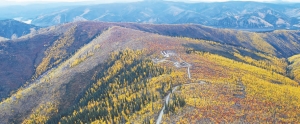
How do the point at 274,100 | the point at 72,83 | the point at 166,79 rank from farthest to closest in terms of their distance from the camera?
the point at 72,83 < the point at 166,79 < the point at 274,100

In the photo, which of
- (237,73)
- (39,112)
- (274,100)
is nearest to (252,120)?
(274,100)

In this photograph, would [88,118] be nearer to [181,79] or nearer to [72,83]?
[181,79]

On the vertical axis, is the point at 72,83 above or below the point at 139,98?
below

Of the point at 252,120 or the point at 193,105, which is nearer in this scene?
the point at 252,120

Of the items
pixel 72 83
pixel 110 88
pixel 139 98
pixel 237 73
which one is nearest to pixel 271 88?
pixel 237 73

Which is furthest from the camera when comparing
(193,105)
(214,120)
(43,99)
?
(43,99)

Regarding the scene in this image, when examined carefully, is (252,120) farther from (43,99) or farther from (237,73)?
(43,99)

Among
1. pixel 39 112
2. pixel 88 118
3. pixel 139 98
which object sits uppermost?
pixel 139 98

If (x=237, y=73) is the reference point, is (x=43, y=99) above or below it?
below

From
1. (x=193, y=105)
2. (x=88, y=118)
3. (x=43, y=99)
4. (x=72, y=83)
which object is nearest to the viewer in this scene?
(x=193, y=105)
